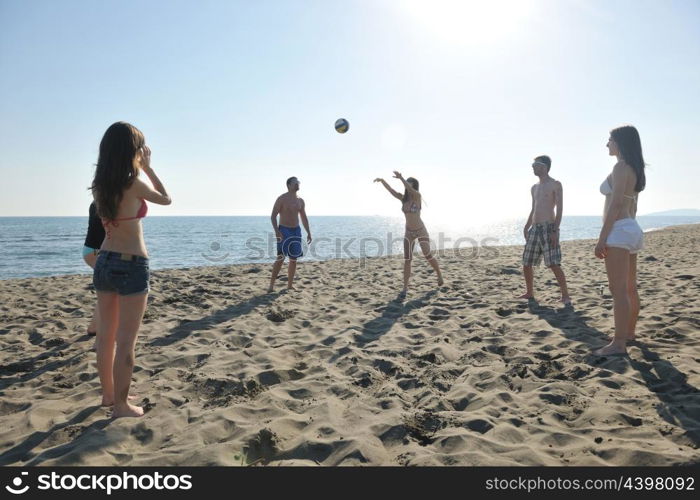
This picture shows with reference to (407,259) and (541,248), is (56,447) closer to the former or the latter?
(407,259)

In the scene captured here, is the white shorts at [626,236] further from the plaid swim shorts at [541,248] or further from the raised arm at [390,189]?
the raised arm at [390,189]

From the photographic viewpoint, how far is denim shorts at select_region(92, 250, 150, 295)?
98.7 inches

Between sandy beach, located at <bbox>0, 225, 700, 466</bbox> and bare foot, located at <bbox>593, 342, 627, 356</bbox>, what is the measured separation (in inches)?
3.4

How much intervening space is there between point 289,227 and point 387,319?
9.64ft

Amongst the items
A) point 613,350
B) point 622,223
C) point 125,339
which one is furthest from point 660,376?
point 125,339

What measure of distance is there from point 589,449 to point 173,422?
256 centimetres

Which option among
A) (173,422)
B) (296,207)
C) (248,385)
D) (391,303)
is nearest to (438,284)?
(391,303)

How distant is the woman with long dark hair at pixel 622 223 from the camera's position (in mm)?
3463

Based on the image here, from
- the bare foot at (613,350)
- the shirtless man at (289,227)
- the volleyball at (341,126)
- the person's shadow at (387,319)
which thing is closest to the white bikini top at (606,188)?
the bare foot at (613,350)

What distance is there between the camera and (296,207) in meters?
7.46

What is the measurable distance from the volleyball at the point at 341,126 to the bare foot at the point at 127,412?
7.11 metres

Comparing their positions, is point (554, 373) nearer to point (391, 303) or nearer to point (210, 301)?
point (391, 303)

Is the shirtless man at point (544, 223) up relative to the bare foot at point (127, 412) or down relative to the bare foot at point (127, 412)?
up

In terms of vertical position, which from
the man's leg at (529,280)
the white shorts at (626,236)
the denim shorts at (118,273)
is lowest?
the man's leg at (529,280)
